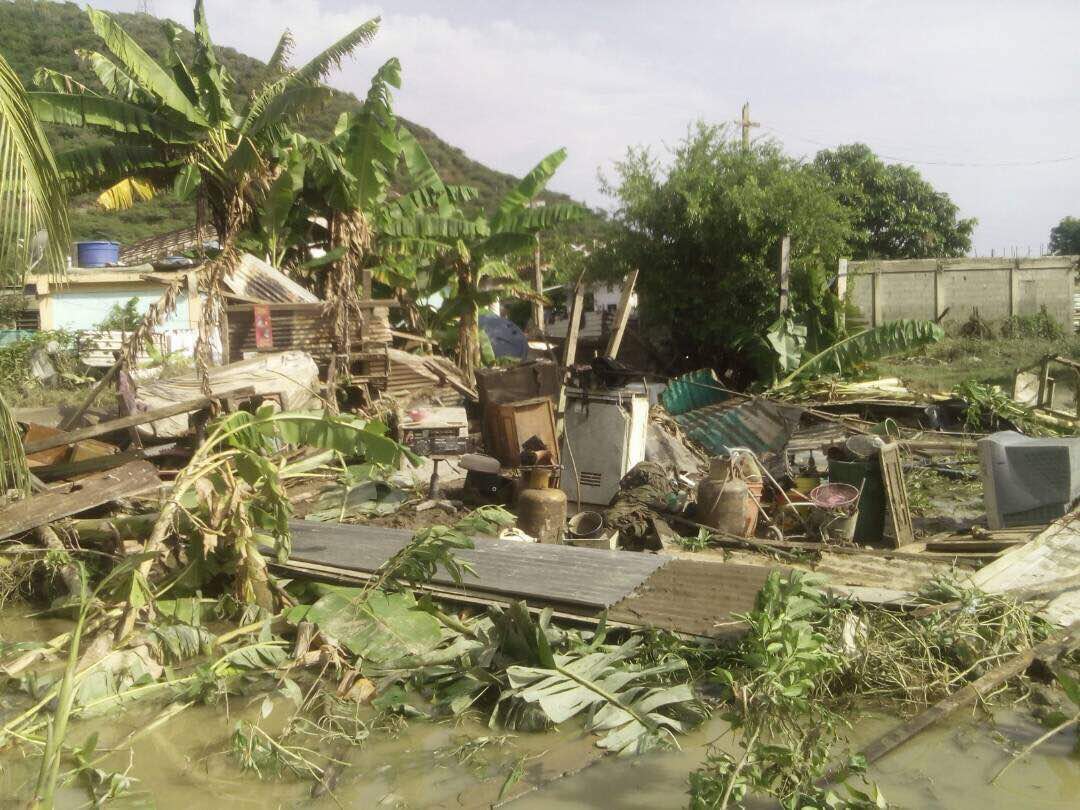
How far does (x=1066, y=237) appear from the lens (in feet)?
118

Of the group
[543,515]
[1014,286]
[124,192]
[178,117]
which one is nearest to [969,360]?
[1014,286]

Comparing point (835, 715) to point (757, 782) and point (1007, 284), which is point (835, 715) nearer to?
point (757, 782)

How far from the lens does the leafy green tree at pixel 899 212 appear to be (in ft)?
90.6

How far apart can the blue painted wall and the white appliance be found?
12.4m

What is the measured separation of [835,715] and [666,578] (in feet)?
6.06

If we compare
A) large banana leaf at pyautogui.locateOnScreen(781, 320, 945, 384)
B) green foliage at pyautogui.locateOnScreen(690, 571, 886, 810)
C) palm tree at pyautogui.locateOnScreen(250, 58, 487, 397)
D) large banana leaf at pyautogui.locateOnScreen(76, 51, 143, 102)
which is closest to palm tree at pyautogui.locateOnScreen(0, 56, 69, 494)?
green foliage at pyautogui.locateOnScreen(690, 571, 886, 810)

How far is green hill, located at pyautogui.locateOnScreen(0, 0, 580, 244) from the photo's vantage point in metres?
33.2

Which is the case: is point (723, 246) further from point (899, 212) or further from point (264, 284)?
point (899, 212)

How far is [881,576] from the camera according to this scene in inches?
273

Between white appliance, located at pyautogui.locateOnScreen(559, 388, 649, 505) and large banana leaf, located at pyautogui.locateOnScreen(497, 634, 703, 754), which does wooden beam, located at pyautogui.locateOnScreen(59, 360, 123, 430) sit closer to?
white appliance, located at pyautogui.locateOnScreen(559, 388, 649, 505)

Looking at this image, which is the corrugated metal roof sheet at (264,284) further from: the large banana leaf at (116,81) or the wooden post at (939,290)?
the wooden post at (939,290)

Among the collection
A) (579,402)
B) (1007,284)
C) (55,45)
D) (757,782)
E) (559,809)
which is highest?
(55,45)

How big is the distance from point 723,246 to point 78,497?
465 inches

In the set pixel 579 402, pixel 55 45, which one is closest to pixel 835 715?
pixel 579 402
